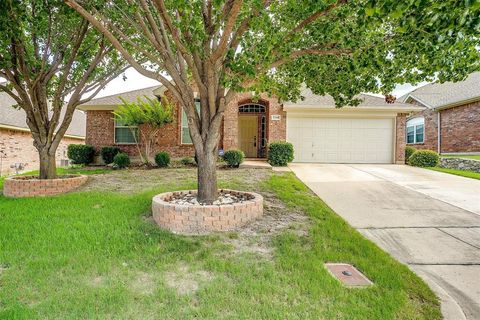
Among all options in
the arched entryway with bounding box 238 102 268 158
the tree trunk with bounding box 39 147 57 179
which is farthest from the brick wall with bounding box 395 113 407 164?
the tree trunk with bounding box 39 147 57 179

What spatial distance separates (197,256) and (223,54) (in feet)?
10.3

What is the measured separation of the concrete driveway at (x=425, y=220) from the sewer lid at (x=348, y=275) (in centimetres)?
70

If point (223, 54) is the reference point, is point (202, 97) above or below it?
below

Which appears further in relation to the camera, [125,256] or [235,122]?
[235,122]

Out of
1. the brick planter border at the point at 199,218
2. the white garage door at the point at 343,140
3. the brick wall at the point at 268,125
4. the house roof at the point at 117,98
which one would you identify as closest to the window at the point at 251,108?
the brick wall at the point at 268,125

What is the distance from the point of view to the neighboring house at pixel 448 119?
1549 cm

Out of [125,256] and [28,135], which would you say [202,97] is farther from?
[28,135]

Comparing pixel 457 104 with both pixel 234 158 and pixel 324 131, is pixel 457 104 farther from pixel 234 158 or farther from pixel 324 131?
pixel 234 158

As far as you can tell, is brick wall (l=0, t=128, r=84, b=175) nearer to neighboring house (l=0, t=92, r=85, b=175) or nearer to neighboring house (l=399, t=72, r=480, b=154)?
neighboring house (l=0, t=92, r=85, b=175)

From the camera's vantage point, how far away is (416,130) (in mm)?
20078

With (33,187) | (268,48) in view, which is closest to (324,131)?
(268,48)

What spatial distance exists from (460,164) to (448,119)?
4865 mm

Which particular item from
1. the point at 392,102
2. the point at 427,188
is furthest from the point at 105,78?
the point at 392,102

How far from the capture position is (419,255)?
12.8 feet
